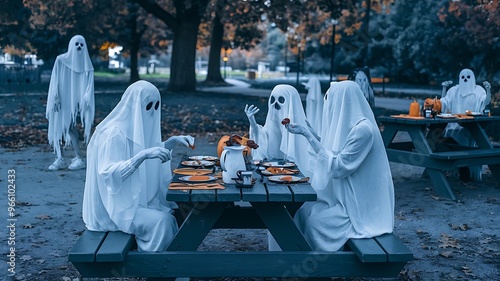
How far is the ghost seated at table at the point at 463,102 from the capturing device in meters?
11.4

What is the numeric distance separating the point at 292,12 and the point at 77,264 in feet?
86.9

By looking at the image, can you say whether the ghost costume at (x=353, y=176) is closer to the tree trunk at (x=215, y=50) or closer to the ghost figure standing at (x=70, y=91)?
the ghost figure standing at (x=70, y=91)

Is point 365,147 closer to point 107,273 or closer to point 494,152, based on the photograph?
point 107,273

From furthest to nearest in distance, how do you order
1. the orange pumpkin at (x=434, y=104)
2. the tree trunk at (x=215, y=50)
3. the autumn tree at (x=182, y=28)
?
the tree trunk at (x=215, y=50) → the autumn tree at (x=182, y=28) → the orange pumpkin at (x=434, y=104)

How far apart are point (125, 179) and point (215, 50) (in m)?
34.8

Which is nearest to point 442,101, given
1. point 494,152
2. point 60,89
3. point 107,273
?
point 494,152

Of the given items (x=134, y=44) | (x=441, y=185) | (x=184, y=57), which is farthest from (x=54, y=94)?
(x=134, y=44)

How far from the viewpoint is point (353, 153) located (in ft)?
15.8

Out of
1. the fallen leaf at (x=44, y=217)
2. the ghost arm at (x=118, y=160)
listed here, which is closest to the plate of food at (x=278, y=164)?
the ghost arm at (x=118, y=160)

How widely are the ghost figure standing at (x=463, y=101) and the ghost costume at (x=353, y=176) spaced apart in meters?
6.91

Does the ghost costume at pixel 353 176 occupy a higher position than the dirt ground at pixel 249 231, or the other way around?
the ghost costume at pixel 353 176

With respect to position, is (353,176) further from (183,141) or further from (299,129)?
(183,141)

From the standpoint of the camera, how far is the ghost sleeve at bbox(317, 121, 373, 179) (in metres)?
4.79

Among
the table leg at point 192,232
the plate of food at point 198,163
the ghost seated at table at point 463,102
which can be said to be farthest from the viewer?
the ghost seated at table at point 463,102
